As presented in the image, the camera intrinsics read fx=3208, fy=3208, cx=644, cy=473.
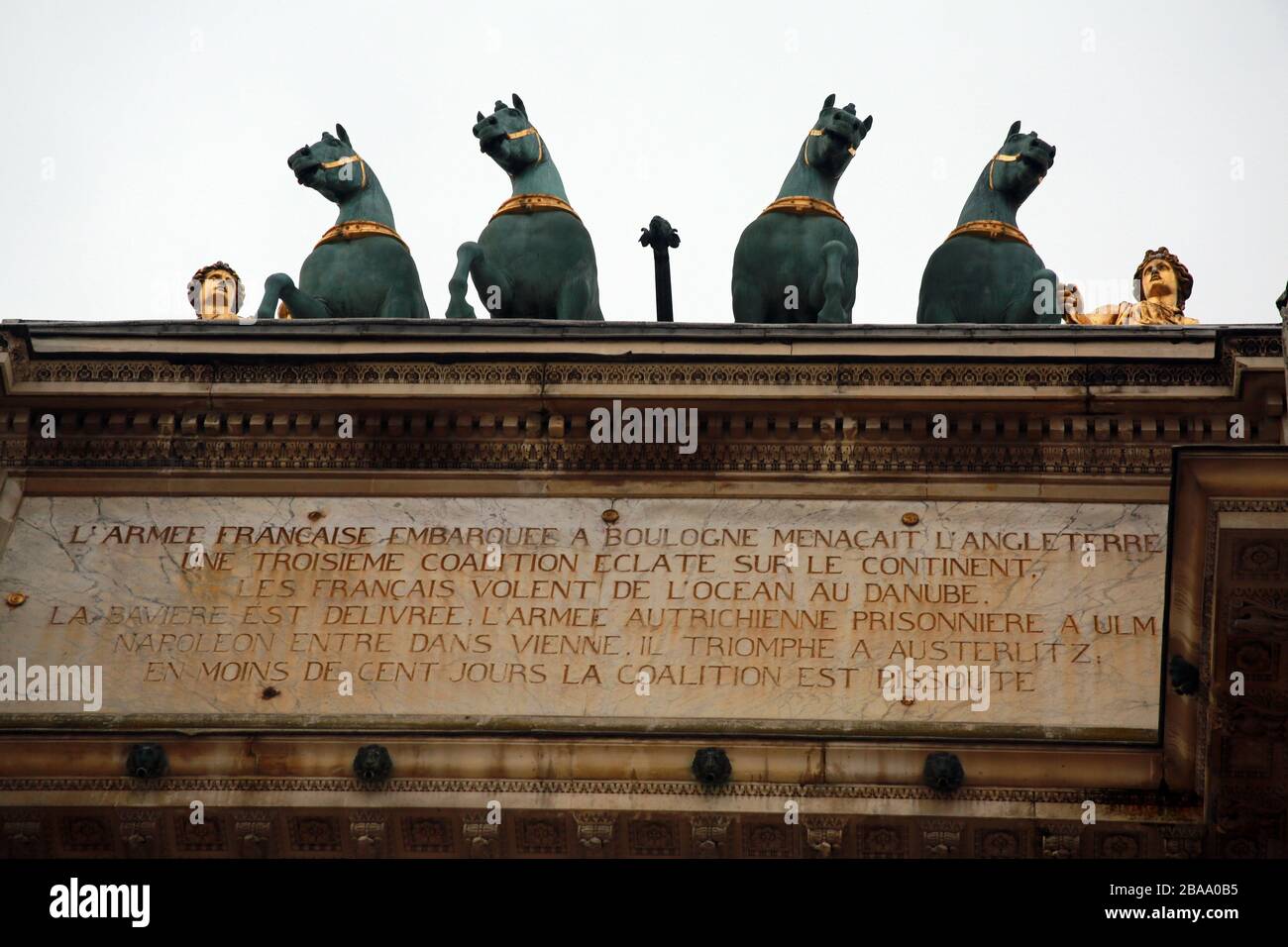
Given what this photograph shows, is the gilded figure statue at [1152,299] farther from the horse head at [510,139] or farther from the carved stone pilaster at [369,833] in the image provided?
the carved stone pilaster at [369,833]

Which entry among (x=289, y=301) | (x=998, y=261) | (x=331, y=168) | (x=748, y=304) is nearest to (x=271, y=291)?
(x=289, y=301)

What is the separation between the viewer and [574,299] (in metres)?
22.0

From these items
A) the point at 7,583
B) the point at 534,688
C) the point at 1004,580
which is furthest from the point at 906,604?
the point at 7,583

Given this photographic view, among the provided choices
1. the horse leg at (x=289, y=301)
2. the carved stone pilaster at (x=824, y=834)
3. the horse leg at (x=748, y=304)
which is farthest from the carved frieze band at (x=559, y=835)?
the horse leg at (x=748, y=304)

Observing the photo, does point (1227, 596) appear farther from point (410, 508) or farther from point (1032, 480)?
point (410, 508)

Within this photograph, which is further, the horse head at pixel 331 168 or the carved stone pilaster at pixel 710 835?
the horse head at pixel 331 168

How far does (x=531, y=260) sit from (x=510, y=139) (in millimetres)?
1289

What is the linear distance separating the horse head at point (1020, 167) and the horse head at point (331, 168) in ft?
14.9

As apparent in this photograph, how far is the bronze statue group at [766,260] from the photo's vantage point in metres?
22.0

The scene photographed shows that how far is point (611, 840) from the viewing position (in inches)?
709

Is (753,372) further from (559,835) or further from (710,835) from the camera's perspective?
(559,835)

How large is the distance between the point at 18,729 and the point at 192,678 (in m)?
1.05

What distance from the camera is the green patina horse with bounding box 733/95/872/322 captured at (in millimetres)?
21875

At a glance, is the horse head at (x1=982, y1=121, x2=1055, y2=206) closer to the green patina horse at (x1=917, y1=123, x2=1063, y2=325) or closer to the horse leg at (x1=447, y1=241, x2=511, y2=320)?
the green patina horse at (x1=917, y1=123, x2=1063, y2=325)
